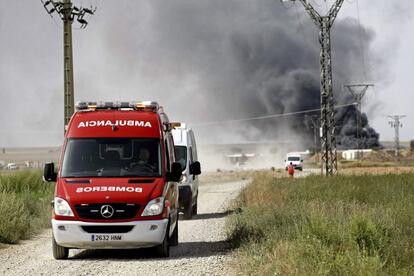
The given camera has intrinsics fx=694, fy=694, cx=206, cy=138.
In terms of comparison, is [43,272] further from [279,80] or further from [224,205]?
[279,80]

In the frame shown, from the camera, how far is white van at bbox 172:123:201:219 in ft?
65.4

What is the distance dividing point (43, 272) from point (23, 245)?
14.6 ft

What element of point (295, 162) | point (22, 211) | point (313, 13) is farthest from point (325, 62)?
point (295, 162)

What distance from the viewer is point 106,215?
1154cm

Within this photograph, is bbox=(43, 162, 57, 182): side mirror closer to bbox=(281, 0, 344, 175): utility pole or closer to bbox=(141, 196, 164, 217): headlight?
bbox=(141, 196, 164, 217): headlight

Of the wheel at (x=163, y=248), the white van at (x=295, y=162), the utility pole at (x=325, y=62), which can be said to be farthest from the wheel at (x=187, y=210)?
the white van at (x=295, y=162)

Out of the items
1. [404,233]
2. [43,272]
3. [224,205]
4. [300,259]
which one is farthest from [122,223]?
[224,205]

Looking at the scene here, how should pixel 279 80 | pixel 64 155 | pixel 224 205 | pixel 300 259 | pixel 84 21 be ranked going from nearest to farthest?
pixel 300 259, pixel 64 155, pixel 224 205, pixel 84 21, pixel 279 80

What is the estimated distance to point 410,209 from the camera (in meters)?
13.8

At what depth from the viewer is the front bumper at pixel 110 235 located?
1151 centimetres

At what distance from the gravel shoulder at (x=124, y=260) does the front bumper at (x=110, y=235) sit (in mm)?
328

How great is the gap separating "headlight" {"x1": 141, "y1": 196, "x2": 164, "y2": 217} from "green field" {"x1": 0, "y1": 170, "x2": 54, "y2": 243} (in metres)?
5.04

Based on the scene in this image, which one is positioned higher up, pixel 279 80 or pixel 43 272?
pixel 279 80

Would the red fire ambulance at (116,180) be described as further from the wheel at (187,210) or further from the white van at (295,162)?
the white van at (295,162)
